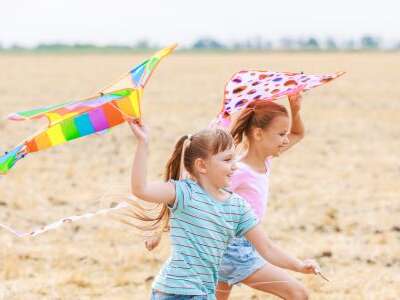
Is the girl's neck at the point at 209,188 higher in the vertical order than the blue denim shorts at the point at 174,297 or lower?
higher

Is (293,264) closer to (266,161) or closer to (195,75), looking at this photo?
(266,161)

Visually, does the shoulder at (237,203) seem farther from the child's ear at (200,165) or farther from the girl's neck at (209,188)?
the child's ear at (200,165)

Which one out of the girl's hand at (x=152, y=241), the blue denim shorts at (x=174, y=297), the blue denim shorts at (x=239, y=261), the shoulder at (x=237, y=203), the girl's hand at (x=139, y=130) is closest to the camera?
the girl's hand at (x=139, y=130)

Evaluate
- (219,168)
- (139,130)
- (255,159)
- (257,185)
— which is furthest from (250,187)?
(139,130)

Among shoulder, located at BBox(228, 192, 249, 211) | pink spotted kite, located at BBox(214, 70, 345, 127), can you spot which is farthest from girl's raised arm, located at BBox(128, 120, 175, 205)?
pink spotted kite, located at BBox(214, 70, 345, 127)

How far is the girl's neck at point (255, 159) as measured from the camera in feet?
15.3

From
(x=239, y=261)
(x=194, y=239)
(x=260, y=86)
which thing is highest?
(x=260, y=86)

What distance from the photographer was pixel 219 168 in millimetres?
4039

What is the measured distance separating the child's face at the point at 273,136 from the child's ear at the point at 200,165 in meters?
0.66

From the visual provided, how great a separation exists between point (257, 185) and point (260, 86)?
47 cm

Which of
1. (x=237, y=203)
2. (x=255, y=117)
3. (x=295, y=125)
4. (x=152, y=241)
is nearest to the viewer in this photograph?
(x=237, y=203)

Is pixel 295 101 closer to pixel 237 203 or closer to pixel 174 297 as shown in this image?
pixel 237 203

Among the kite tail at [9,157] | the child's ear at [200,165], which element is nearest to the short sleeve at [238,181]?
the child's ear at [200,165]

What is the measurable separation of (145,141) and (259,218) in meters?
Result: 1.01
